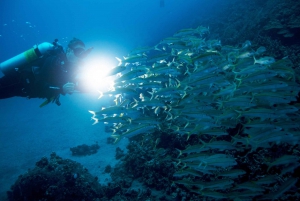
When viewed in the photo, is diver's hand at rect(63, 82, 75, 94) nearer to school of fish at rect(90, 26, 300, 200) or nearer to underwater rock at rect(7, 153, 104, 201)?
school of fish at rect(90, 26, 300, 200)

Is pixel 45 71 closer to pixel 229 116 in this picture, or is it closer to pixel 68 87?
pixel 68 87

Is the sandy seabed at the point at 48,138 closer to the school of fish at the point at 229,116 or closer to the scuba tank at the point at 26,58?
the school of fish at the point at 229,116

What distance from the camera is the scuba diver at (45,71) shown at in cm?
575

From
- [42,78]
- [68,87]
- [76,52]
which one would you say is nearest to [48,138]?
[42,78]

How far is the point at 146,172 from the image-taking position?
5945 millimetres

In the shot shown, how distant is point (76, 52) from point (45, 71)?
47.9 inches

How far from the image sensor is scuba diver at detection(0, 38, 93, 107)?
5.75 m

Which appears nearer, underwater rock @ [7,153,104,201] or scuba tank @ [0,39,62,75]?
underwater rock @ [7,153,104,201]

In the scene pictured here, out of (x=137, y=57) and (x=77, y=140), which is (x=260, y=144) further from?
(x=77, y=140)

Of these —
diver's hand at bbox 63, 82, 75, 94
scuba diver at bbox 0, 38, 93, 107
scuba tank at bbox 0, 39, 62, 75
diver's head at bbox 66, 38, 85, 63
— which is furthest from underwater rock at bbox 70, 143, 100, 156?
diver's head at bbox 66, 38, 85, 63

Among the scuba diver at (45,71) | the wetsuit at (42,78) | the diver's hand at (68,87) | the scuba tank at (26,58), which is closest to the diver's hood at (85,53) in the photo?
the scuba diver at (45,71)

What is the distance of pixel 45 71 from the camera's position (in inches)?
232

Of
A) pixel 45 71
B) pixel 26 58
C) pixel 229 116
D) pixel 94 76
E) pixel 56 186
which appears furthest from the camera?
pixel 26 58

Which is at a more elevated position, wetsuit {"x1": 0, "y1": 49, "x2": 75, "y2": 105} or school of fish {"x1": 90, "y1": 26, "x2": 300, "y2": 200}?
wetsuit {"x1": 0, "y1": 49, "x2": 75, "y2": 105}
